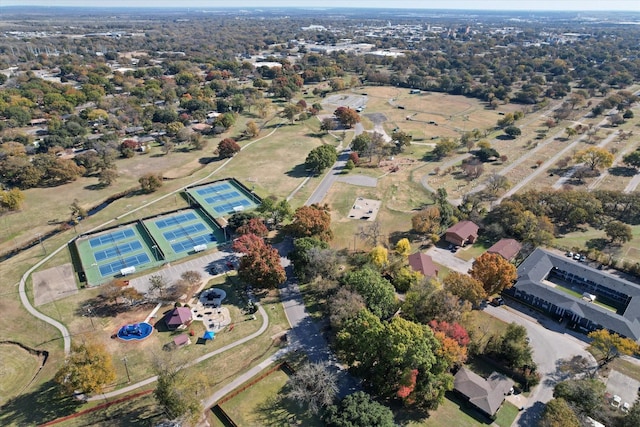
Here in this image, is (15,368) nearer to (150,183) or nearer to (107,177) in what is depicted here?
(150,183)

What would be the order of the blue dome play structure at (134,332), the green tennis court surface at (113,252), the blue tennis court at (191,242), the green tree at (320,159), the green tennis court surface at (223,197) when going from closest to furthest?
the blue dome play structure at (134,332) < the green tennis court surface at (113,252) < the blue tennis court at (191,242) < the green tennis court surface at (223,197) < the green tree at (320,159)

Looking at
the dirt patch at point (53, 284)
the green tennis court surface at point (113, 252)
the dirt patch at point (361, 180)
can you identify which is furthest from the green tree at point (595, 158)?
the dirt patch at point (53, 284)

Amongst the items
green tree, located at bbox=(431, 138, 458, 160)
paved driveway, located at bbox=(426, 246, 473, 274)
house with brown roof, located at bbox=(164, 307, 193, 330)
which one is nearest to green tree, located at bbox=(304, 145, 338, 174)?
green tree, located at bbox=(431, 138, 458, 160)

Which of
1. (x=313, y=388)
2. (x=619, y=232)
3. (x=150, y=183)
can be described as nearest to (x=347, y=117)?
(x=150, y=183)

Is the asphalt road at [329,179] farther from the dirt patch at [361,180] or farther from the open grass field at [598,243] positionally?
the open grass field at [598,243]

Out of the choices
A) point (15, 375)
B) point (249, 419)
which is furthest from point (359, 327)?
point (15, 375)

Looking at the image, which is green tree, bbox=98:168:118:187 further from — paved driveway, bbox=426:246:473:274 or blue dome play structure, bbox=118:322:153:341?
paved driveway, bbox=426:246:473:274
